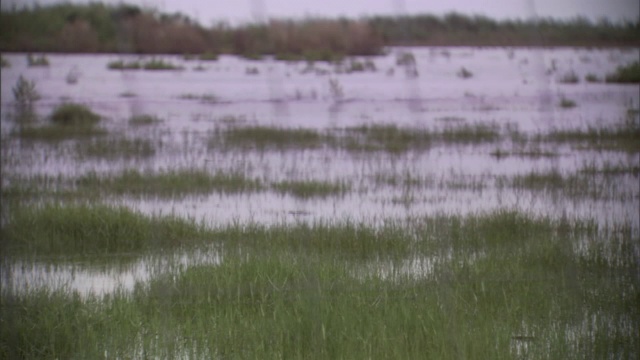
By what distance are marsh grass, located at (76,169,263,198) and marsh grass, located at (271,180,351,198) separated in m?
0.29

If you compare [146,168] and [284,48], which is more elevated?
[284,48]

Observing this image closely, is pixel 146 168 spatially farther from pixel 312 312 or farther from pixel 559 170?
pixel 312 312

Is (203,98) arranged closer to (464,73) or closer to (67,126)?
(67,126)

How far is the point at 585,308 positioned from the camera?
204 inches

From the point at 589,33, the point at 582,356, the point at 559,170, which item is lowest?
the point at 582,356

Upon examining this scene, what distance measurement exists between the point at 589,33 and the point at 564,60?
5561 mm

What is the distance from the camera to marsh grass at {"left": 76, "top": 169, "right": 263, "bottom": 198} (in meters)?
9.27

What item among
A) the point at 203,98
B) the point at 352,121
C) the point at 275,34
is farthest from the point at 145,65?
the point at 275,34

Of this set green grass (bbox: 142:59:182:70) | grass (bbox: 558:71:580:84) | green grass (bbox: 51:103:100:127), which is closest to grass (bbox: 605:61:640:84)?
grass (bbox: 558:71:580:84)

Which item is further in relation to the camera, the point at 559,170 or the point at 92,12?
the point at 92,12

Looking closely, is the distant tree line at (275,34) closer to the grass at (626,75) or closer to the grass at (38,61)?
the grass at (38,61)

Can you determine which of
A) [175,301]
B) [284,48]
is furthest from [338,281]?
[284,48]

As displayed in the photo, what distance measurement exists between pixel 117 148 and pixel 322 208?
15.3 ft

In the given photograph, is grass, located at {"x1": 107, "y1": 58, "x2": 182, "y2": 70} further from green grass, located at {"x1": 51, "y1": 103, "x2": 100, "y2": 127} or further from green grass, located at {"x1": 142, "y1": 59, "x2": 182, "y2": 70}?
green grass, located at {"x1": 51, "y1": 103, "x2": 100, "y2": 127}
